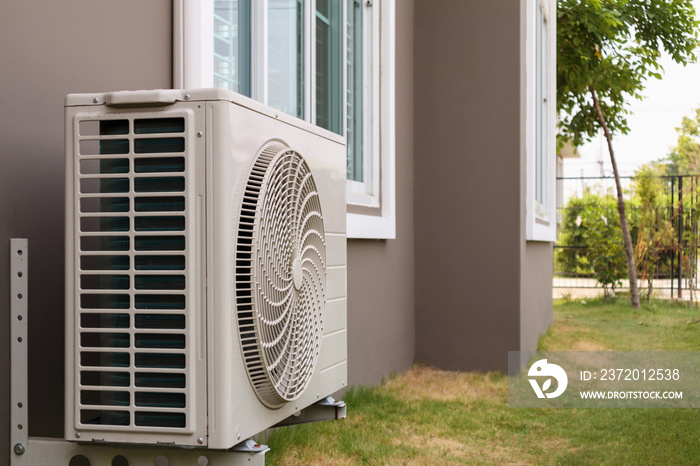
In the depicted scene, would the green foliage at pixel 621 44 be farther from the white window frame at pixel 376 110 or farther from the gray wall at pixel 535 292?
the white window frame at pixel 376 110

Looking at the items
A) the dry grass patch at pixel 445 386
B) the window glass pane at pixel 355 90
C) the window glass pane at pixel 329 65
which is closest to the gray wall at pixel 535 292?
the dry grass patch at pixel 445 386

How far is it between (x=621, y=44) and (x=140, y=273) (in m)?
8.72

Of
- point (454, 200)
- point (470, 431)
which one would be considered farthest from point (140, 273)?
point (454, 200)

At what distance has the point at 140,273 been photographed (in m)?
1.50

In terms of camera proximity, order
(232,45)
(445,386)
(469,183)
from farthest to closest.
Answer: (469,183) < (445,386) < (232,45)

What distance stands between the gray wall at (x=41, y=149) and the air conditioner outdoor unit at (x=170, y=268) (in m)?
0.18

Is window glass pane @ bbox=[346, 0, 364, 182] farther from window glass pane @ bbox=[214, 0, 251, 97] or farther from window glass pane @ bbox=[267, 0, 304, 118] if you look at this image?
window glass pane @ bbox=[214, 0, 251, 97]

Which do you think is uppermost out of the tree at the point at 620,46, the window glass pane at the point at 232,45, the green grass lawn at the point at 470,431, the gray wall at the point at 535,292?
the tree at the point at 620,46

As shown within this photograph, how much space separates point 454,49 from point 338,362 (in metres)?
3.56

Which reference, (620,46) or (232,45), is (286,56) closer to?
(232,45)

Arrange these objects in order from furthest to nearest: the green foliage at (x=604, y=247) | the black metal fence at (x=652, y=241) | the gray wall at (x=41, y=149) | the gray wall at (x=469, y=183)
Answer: the green foliage at (x=604, y=247) → the black metal fence at (x=652, y=241) → the gray wall at (x=469, y=183) → the gray wall at (x=41, y=149)

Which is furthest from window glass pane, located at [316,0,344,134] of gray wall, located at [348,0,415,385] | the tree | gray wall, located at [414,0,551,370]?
the tree

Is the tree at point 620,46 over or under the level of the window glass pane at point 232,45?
over

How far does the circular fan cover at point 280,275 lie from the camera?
61.1 inches
